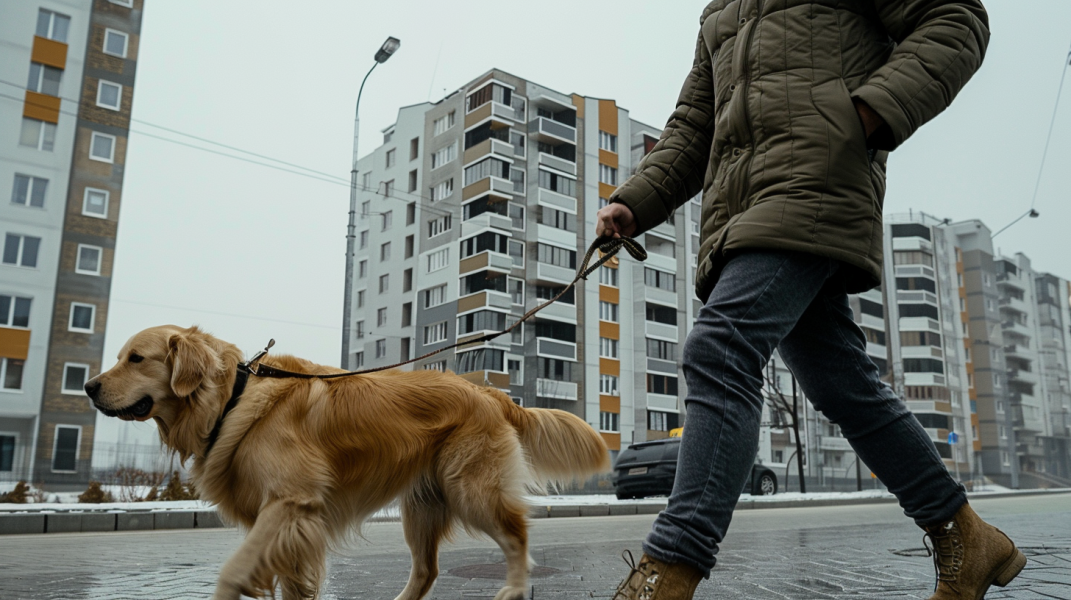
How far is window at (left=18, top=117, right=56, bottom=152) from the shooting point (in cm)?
3625

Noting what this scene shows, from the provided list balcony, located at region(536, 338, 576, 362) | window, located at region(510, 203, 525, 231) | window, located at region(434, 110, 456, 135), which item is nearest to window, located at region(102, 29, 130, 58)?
window, located at region(434, 110, 456, 135)

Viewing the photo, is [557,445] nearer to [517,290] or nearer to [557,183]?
[517,290]

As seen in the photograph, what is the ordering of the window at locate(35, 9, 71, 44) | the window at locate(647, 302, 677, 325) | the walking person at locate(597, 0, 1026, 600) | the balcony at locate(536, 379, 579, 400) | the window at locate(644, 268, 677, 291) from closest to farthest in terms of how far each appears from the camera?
the walking person at locate(597, 0, 1026, 600)
the window at locate(35, 9, 71, 44)
the balcony at locate(536, 379, 579, 400)
the window at locate(644, 268, 677, 291)
the window at locate(647, 302, 677, 325)

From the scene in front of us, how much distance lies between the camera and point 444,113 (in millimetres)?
56844

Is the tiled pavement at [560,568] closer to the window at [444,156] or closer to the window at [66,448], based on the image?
the window at [66,448]

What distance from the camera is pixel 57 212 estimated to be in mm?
36469

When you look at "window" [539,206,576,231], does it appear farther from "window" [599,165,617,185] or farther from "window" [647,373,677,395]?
"window" [647,373,677,395]

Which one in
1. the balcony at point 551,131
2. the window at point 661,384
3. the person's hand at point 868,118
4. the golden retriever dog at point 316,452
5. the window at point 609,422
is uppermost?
the balcony at point 551,131

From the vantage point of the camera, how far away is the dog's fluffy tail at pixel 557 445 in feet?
13.3

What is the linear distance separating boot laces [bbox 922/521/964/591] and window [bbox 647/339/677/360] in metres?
54.8

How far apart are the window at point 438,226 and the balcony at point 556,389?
12.0m

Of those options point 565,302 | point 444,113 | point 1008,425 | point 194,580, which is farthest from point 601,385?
point 1008,425

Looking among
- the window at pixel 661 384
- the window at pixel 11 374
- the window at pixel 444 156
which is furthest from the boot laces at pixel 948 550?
the window at pixel 661 384

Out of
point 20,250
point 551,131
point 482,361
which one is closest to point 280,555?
point 20,250
